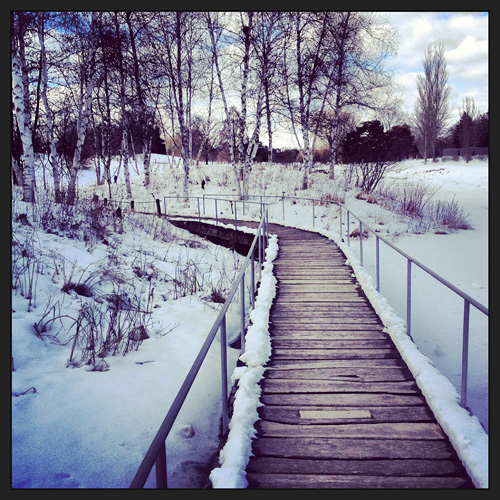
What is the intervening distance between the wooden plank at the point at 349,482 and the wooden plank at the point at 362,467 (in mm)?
31

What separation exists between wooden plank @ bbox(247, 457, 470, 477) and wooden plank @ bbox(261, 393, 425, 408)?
0.61 metres

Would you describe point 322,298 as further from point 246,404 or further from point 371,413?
point 246,404

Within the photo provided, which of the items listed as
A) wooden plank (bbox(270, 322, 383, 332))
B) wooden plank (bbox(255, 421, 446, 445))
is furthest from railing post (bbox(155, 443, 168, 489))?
wooden plank (bbox(270, 322, 383, 332))

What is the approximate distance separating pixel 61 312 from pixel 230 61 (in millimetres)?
14554

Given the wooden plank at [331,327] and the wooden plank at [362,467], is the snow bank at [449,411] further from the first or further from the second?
the wooden plank at [331,327]

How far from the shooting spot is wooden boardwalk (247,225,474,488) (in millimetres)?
2115

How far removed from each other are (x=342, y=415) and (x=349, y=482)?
0.62m

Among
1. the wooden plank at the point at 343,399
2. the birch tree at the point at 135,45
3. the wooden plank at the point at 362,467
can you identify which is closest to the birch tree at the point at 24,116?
the birch tree at the point at 135,45

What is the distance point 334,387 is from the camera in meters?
3.05

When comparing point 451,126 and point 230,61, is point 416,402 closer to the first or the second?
point 230,61

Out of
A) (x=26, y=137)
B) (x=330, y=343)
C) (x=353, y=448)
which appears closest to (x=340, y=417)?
(x=353, y=448)

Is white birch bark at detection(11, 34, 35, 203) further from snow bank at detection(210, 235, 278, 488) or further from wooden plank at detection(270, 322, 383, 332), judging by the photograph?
wooden plank at detection(270, 322, 383, 332)

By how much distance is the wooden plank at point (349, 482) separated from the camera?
6.68ft

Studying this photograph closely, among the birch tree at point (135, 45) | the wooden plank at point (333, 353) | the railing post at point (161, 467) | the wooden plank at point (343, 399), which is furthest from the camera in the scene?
the birch tree at point (135, 45)
